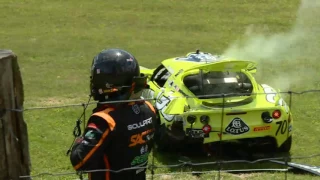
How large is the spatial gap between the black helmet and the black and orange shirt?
0.11m

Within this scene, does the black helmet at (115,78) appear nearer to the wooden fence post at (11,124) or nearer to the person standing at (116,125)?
the person standing at (116,125)

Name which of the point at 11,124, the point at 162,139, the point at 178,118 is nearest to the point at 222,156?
the point at 162,139

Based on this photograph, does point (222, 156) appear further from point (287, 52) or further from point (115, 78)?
point (287, 52)

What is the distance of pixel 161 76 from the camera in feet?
32.4

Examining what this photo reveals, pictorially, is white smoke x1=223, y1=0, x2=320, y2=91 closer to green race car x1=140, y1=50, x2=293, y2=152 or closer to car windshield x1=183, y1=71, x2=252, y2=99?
car windshield x1=183, y1=71, x2=252, y2=99

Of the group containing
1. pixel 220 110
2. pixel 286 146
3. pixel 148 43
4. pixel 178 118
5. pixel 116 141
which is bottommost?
pixel 148 43

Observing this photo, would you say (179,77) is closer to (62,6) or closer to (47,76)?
(47,76)

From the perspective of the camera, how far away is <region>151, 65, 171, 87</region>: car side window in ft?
32.2

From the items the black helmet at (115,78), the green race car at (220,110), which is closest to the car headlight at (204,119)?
the green race car at (220,110)

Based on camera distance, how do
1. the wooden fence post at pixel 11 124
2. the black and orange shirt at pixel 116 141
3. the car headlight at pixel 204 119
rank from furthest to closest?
the car headlight at pixel 204 119 < the black and orange shirt at pixel 116 141 < the wooden fence post at pixel 11 124

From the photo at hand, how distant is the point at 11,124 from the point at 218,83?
15.8 ft

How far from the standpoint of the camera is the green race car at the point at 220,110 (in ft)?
26.6

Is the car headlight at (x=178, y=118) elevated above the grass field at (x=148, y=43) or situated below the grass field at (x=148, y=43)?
above

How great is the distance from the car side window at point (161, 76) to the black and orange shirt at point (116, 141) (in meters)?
5.36
